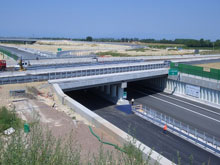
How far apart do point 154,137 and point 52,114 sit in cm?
957

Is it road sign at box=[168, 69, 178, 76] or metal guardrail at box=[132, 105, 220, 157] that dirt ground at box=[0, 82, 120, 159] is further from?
road sign at box=[168, 69, 178, 76]

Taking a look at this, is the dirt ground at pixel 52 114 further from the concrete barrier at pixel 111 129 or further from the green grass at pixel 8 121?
the green grass at pixel 8 121

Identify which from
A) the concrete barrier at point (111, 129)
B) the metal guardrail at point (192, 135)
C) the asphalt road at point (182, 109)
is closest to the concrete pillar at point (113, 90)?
the asphalt road at point (182, 109)

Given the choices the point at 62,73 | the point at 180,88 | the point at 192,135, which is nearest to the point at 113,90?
the point at 62,73

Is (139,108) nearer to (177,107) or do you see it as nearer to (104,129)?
(177,107)

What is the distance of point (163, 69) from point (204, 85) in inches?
285

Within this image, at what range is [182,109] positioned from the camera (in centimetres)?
2980

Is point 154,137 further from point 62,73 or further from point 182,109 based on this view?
point 62,73

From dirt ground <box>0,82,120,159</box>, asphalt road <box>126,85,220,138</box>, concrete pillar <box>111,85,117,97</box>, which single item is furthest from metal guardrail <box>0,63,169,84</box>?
asphalt road <box>126,85,220,138</box>

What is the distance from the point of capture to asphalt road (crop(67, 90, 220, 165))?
17219 mm

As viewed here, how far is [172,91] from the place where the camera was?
3744cm

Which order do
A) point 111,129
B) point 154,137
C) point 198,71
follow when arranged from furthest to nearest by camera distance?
point 198,71
point 154,137
point 111,129

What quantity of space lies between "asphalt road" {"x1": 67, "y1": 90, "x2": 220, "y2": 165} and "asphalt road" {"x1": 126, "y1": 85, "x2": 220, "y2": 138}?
446 centimetres

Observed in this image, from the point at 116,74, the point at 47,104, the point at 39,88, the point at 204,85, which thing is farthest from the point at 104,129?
the point at 204,85
